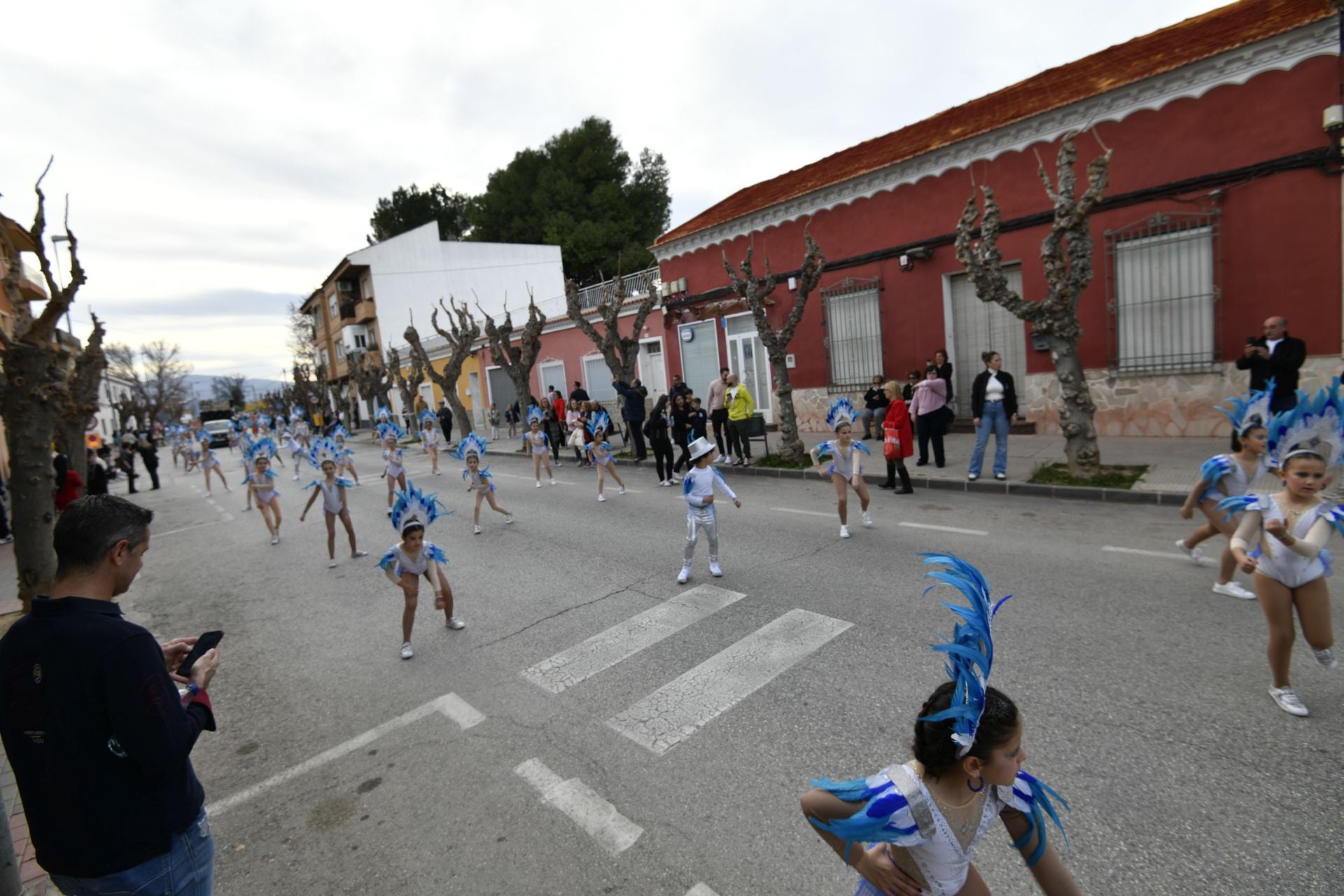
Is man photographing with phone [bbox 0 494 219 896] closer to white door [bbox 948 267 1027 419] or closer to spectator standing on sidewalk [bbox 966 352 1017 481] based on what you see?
spectator standing on sidewalk [bbox 966 352 1017 481]

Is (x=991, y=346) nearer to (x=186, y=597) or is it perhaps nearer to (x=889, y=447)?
(x=889, y=447)

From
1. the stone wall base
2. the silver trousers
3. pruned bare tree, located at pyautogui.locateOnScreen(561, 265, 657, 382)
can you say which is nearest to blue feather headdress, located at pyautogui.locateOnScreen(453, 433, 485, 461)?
the silver trousers

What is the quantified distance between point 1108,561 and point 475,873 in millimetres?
6099

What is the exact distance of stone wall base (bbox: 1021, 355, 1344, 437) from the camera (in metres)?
10.8

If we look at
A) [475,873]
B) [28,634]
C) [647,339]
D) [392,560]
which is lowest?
[475,873]

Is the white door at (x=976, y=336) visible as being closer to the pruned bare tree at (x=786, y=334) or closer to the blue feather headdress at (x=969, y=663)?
the pruned bare tree at (x=786, y=334)

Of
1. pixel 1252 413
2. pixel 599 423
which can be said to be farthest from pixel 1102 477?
pixel 599 423

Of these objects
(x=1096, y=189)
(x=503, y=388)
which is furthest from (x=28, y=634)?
(x=503, y=388)

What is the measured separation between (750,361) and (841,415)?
10477mm

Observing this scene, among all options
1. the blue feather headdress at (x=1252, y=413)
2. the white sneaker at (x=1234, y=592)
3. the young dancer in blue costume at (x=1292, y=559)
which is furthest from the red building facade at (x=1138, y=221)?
the young dancer in blue costume at (x=1292, y=559)

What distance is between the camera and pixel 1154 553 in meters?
6.61

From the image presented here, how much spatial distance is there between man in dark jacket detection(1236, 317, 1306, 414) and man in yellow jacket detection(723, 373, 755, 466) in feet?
26.0

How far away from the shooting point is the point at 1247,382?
35.2ft

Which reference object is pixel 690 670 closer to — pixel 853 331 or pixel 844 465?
pixel 844 465
